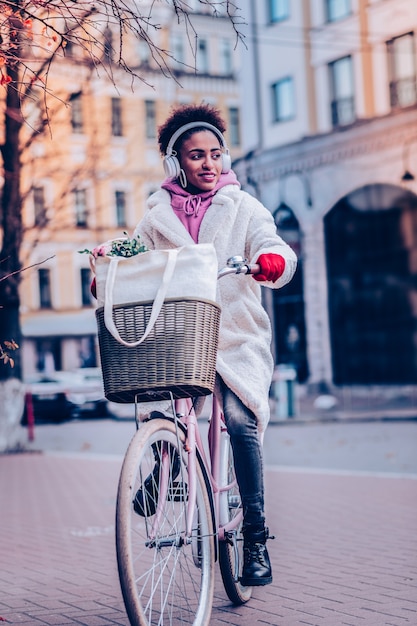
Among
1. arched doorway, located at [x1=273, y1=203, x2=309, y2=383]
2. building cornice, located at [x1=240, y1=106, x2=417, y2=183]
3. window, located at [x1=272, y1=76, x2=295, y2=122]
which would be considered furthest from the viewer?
window, located at [x1=272, y1=76, x2=295, y2=122]

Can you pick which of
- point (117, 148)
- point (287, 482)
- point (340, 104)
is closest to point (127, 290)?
point (287, 482)

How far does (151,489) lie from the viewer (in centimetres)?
407

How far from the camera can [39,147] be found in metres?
48.8

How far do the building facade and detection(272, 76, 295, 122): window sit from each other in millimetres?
40

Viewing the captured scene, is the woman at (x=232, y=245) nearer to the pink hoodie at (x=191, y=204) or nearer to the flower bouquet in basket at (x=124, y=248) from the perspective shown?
the pink hoodie at (x=191, y=204)

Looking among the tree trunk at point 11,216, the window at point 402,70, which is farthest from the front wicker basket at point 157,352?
the window at point 402,70

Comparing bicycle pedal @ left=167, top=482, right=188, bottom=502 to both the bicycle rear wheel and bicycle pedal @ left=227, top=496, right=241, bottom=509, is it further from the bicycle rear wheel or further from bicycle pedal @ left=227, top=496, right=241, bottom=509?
bicycle pedal @ left=227, top=496, right=241, bottom=509

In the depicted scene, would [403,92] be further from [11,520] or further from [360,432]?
[11,520]

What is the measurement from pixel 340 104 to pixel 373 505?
20.9 metres

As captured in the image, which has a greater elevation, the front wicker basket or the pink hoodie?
the pink hoodie

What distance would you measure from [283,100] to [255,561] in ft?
89.8

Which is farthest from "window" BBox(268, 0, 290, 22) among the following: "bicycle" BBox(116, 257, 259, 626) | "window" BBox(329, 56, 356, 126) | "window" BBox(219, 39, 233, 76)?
"bicycle" BBox(116, 257, 259, 626)

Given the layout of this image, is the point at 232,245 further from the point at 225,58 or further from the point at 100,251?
the point at 225,58

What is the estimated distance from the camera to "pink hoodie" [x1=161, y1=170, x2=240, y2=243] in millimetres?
4781
